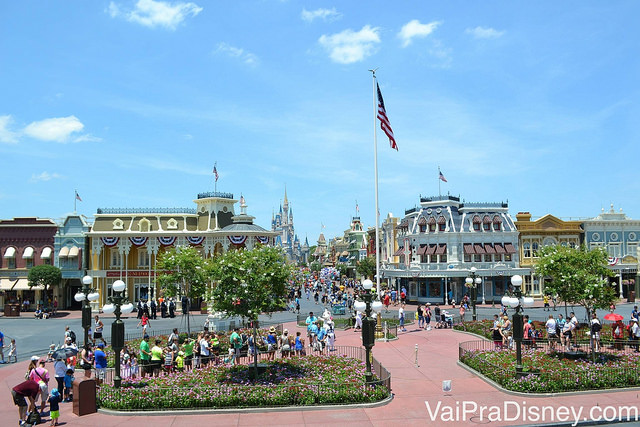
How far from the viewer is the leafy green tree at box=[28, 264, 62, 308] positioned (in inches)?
1797

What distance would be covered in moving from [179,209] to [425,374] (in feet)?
123

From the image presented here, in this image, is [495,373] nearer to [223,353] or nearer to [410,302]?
[223,353]

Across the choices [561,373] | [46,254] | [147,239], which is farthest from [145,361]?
[46,254]

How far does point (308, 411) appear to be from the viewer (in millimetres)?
15008

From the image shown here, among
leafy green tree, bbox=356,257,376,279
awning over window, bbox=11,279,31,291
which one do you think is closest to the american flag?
awning over window, bbox=11,279,31,291

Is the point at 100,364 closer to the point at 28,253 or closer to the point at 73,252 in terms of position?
the point at 73,252

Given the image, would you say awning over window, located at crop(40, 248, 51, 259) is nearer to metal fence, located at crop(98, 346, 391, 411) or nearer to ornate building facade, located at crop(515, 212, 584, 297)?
metal fence, located at crop(98, 346, 391, 411)

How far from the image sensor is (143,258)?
50.3 meters

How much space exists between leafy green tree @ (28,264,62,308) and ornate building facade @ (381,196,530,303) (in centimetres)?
3249

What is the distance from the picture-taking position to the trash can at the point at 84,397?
48.6ft

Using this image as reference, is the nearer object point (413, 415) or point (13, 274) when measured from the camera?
point (413, 415)

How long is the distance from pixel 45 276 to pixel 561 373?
43.3m

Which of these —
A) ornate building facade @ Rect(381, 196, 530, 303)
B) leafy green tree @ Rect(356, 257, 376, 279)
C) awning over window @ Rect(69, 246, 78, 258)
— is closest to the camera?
awning over window @ Rect(69, 246, 78, 258)

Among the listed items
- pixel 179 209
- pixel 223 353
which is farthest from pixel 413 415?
pixel 179 209
